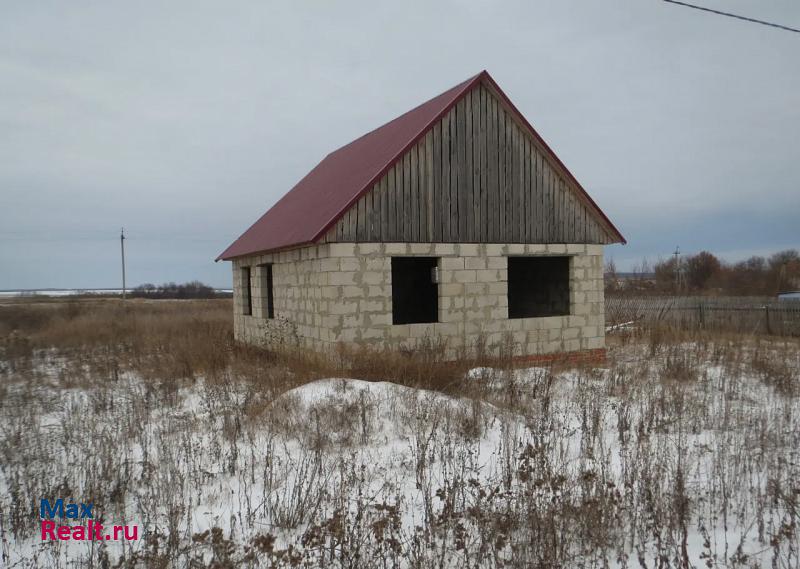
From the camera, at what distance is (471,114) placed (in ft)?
43.0

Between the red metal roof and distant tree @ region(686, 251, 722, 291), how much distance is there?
147 ft

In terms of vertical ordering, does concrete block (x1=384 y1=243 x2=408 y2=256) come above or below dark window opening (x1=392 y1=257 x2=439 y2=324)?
above

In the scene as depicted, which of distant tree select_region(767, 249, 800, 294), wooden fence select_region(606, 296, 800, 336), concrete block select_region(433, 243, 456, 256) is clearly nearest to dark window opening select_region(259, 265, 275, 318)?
concrete block select_region(433, 243, 456, 256)

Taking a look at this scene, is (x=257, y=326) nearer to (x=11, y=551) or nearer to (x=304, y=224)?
(x=304, y=224)

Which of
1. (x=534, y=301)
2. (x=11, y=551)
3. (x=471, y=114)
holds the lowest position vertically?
(x=11, y=551)

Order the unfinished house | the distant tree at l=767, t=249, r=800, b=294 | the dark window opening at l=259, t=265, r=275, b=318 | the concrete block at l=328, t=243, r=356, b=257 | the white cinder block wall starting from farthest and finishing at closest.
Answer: the distant tree at l=767, t=249, r=800, b=294
the dark window opening at l=259, t=265, r=275, b=318
the unfinished house
the white cinder block wall
the concrete block at l=328, t=243, r=356, b=257

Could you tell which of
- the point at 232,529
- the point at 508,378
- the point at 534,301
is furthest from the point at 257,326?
the point at 232,529

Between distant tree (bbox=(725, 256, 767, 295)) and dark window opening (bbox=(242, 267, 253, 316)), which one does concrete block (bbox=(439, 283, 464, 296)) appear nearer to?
dark window opening (bbox=(242, 267, 253, 316))

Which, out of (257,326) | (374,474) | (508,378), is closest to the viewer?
→ (374,474)

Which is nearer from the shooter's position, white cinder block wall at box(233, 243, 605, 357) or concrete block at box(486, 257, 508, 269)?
white cinder block wall at box(233, 243, 605, 357)

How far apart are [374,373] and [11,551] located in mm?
6322

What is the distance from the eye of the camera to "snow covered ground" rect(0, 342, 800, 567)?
15.4 feet

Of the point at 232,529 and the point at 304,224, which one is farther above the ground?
the point at 304,224

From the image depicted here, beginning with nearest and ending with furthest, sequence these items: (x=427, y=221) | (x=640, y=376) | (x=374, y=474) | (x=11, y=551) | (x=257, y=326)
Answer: (x=11, y=551) < (x=374, y=474) < (x=640, y=376) < (x=427, y=221) < (x=257, y=326)
